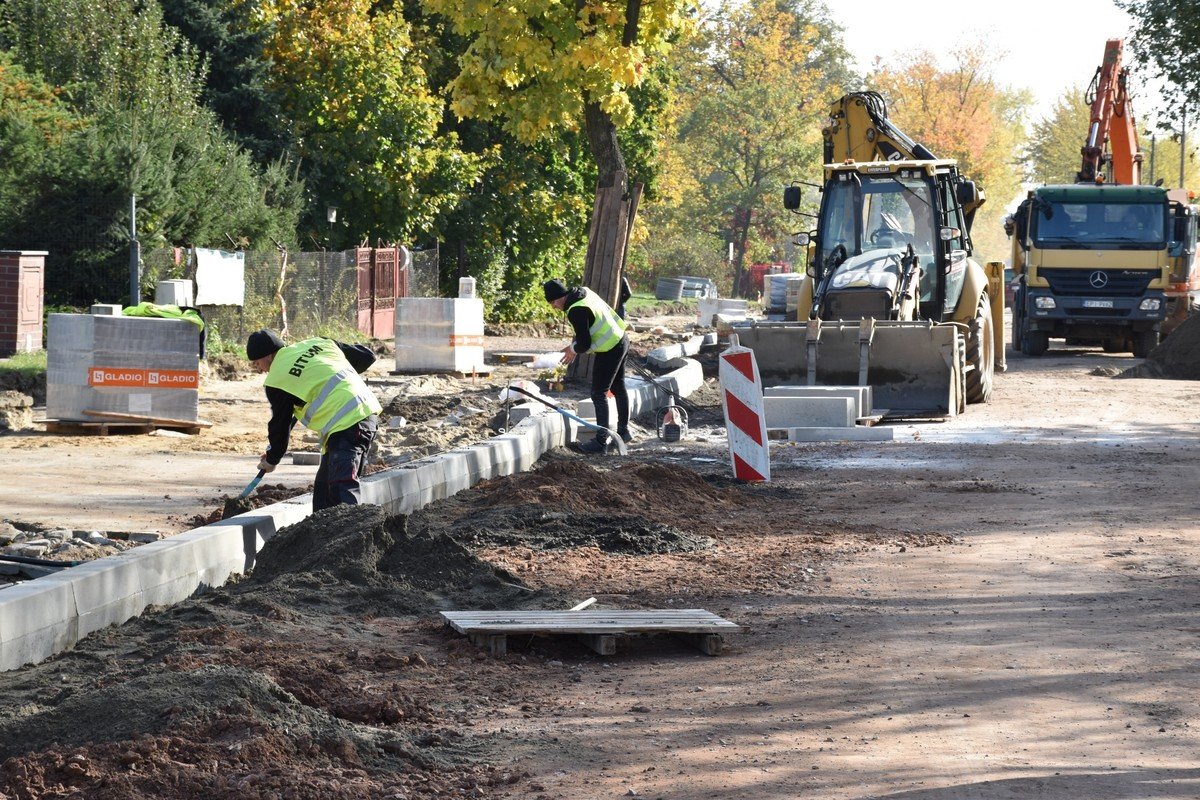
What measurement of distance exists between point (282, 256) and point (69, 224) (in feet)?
13.5

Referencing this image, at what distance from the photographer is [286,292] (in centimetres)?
2773

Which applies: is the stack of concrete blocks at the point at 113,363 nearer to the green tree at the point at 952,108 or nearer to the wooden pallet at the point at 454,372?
the wooden pallet at the point at 454,372

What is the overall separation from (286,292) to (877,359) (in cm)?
1340

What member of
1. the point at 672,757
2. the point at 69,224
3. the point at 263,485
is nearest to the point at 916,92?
the point at 69,224

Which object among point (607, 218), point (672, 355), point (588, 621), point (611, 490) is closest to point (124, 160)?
point (607, 218)

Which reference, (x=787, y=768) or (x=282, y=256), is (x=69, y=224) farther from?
(x=787, y=768)

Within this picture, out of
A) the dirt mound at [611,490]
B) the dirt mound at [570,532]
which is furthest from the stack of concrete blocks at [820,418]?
the dirt mound at [570,532]

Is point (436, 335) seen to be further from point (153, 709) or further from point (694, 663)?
point (153, 709)

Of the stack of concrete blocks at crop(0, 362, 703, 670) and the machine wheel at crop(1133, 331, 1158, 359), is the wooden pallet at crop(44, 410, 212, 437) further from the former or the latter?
the machine wheel at crop(1133, 331, 1158, 359)

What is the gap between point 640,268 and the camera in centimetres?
6575

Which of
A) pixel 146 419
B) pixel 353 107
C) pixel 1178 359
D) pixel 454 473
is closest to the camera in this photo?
pixel 454 473

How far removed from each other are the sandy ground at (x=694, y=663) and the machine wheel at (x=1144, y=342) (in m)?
16.0

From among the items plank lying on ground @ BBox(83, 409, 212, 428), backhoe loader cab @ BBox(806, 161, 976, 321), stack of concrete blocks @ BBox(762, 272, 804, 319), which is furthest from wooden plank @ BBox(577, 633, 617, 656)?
stack of concrete blocks @ BBox(762, 272, 804, 319)

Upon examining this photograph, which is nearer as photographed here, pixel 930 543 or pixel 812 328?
pixel 930 543
